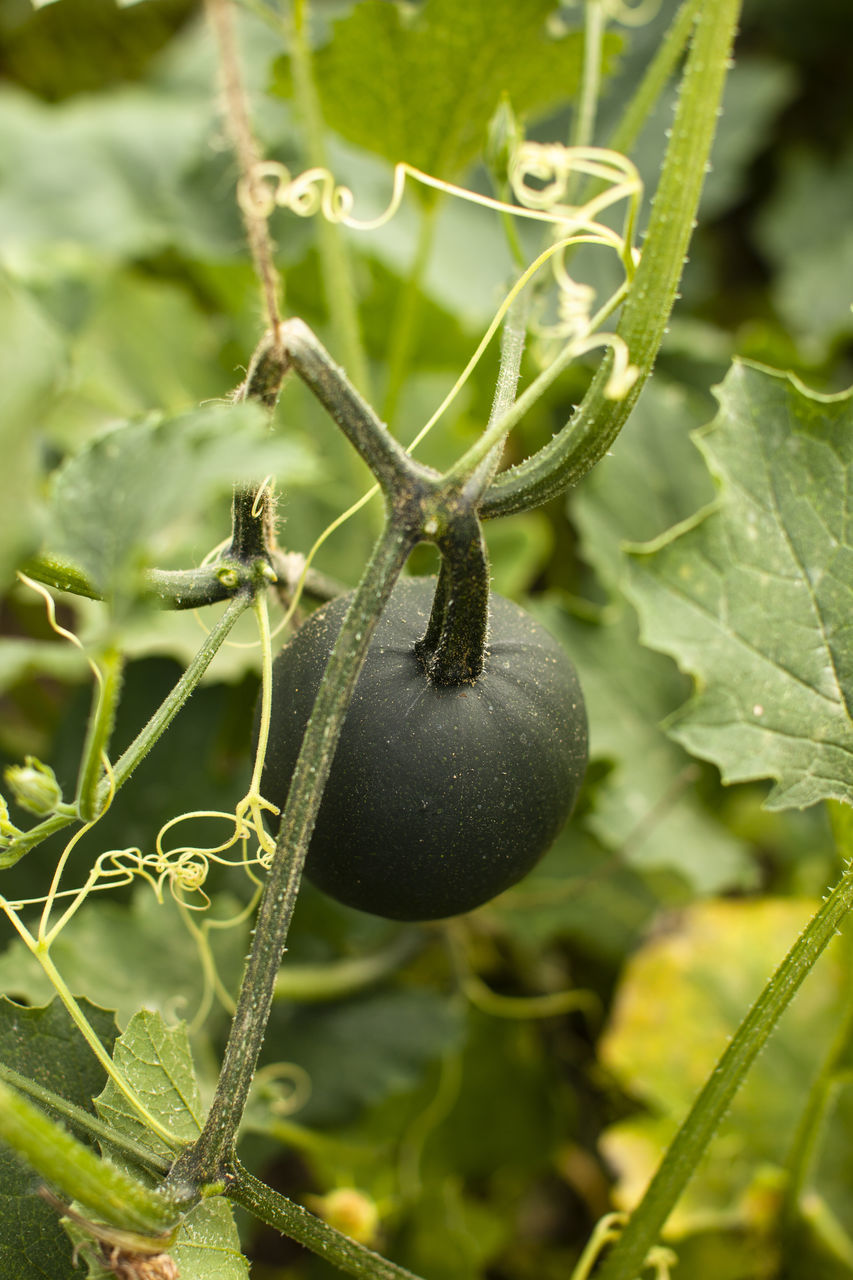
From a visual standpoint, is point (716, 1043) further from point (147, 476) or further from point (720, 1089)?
point (147, 476)

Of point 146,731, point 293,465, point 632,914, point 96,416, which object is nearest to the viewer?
point 293,465

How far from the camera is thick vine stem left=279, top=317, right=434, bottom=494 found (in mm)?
444

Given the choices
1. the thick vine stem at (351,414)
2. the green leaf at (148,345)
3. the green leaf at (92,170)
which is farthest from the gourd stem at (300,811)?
the green leaf at (92,170)

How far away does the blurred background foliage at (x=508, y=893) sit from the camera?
2.76 ft

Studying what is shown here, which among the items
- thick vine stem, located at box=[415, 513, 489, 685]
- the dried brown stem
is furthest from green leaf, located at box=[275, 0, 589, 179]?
thick vine stem, located at box=[415, 513, 489, 685]

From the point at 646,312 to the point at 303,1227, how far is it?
0.42 meters

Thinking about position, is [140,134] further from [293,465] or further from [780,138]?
[293,465]

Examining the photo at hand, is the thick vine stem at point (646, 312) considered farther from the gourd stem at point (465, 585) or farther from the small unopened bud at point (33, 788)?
the small unopened bud at point (33, 788)

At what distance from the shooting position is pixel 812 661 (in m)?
0.59

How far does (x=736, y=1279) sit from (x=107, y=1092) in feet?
2.04

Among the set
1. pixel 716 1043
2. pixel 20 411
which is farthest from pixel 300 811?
pixel 716 1043

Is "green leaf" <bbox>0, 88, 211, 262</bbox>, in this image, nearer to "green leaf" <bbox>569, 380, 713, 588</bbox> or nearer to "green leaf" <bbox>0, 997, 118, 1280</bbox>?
"green leaf" <bbox>569, 380, 713, 588</bbox>

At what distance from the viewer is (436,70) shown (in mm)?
819

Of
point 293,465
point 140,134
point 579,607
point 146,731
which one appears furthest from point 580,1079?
point 140,134
